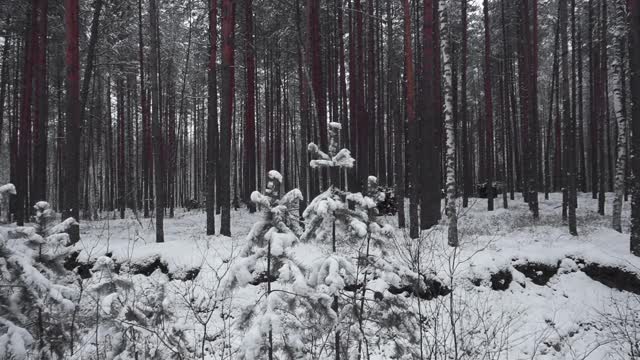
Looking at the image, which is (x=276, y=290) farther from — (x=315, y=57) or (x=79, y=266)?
(x=315, y=57)

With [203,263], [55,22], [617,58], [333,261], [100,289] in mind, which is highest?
[55,22]

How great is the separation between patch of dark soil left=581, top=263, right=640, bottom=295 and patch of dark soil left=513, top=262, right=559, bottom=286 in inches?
27.9

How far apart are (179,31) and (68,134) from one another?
1522 centimetres

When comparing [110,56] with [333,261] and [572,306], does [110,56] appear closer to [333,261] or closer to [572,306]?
[333,261]

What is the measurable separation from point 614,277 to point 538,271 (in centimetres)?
148

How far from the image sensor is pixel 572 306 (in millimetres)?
7352

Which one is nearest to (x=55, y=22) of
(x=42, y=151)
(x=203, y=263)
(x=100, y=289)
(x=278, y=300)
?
(x=42, y=151)

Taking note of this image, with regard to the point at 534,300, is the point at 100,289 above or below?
above

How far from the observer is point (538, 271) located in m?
8.19

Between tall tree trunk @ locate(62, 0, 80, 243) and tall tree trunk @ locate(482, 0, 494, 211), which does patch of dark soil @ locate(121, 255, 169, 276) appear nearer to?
tall tree trunk @ locate(62, 0, 80, 243)

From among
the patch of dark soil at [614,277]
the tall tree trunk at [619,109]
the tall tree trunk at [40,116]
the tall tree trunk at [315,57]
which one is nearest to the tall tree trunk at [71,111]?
the tall tree trunk at [40,116]

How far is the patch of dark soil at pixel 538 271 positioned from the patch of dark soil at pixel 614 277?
709 millimetres

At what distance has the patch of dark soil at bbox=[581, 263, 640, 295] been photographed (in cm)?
758

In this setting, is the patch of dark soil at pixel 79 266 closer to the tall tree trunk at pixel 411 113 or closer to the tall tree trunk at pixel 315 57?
the tall tree trunk at pixel 315 57
